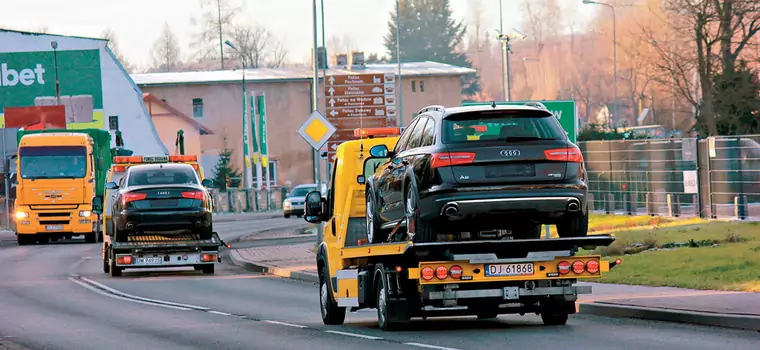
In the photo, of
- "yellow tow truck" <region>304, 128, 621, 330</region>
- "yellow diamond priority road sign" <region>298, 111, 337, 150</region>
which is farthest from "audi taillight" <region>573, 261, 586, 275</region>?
"yellow diamond priority road sign" <region>298, 111, 337, 150</region>

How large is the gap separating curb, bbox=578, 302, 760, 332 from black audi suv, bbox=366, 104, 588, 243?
163cm

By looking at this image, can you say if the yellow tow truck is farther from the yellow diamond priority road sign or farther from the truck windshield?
the truck windshield

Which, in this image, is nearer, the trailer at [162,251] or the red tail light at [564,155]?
the red tail light at [564,155]

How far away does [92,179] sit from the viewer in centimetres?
4450

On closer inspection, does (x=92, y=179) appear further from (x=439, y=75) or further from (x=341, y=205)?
(x=439, y=75)

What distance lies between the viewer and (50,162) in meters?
43.7

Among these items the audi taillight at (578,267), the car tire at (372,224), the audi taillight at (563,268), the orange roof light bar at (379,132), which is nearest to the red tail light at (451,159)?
the audi taillight at (563,268)

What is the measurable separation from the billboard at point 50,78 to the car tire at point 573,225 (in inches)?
2957

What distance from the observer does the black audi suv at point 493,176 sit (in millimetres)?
13703

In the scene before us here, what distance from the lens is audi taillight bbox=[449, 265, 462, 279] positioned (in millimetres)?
13961

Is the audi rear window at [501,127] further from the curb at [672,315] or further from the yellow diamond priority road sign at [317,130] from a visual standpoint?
the yellow diamond priority road sign at [317,130]

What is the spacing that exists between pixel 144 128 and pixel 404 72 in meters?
26.8

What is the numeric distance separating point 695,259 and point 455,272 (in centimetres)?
891

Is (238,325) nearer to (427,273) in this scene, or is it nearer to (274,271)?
(427,273)
